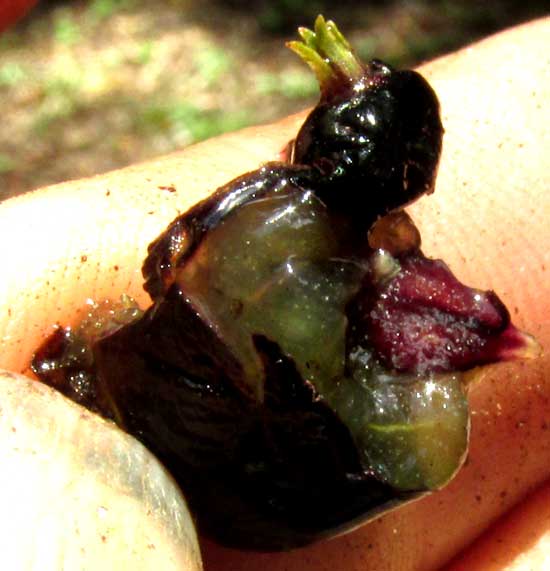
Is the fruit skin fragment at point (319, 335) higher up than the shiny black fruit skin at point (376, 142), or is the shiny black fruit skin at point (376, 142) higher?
the shiny black fruit skin at point (376, 142)

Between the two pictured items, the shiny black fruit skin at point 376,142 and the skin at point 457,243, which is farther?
the skin at point 457,243

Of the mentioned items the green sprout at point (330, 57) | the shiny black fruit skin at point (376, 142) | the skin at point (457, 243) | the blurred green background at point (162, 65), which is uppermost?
the green sprout at point (330, 57)

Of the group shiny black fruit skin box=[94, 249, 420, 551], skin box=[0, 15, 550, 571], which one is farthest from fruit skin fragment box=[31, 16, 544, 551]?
skin box=[0, 15, 550, 571]

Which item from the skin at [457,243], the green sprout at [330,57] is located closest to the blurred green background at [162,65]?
the skin at [457,243]

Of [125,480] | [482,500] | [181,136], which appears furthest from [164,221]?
[181,136]

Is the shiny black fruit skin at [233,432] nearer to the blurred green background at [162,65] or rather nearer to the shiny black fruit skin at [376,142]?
the shiny black fruit skin at [376,142]

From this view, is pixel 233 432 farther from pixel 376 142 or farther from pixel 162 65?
pixel 162 65
